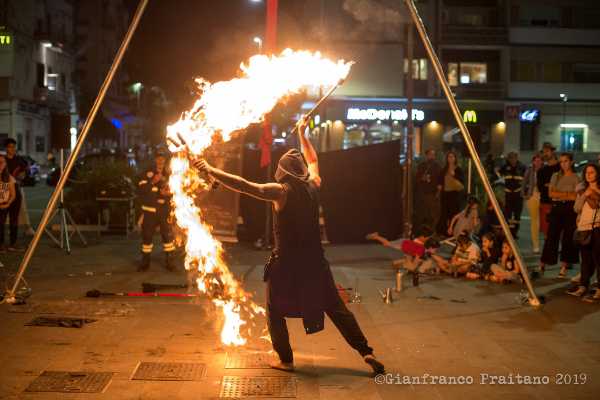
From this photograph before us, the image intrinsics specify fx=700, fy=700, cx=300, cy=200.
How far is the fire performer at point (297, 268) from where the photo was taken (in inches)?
238

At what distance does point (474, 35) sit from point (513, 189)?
30.3 meters

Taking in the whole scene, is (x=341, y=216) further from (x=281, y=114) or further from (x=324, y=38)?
(x=324, y=38)

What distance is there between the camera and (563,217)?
1125 centimetres

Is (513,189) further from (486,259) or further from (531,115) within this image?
(531,115)

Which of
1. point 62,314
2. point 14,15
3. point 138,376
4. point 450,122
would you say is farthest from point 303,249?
point 14,15

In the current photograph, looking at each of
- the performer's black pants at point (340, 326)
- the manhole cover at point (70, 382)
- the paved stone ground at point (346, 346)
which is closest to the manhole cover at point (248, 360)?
the paved stone ground at point (346, 346)

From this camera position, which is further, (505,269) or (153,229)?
(153,229)

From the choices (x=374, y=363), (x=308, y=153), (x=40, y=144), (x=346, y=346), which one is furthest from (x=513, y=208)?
(x=40, y=144)

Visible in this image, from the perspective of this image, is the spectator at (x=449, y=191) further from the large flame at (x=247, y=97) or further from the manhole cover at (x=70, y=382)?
the manhole cover at (x=70, y=382)

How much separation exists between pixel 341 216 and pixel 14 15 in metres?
40.1

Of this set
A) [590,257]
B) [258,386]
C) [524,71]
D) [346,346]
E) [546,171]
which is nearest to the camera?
[258,386]

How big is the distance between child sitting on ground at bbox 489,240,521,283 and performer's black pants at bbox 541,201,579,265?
24.3 inches

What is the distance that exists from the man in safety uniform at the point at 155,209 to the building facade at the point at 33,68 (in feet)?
108

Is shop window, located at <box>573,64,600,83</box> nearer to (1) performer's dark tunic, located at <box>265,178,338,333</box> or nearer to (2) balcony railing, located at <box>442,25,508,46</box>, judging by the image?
(2) balcony railing, located at <box>442,25,508,46</box>
